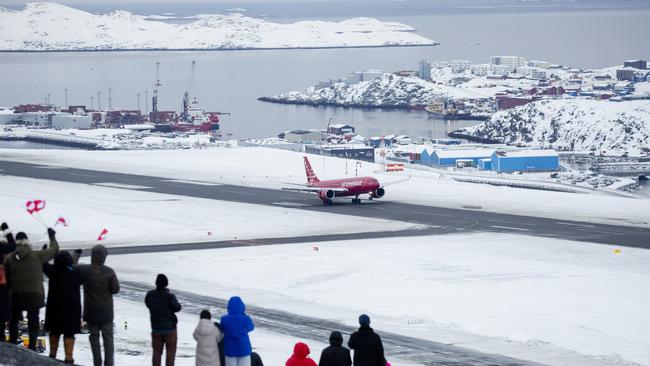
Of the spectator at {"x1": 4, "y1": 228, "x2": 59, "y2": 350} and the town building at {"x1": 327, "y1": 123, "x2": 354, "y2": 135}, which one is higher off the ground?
the spectator at {"x1": 4, "y1": 228, "x2": 59, "y2": 350}

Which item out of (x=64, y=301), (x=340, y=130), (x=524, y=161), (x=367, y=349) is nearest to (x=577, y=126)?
(x=340, y=130)

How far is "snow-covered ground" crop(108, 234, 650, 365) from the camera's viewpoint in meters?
35.0

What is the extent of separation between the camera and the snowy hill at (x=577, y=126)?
563 ft

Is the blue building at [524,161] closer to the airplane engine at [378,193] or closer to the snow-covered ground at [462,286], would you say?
the airplane engine at [378,193]

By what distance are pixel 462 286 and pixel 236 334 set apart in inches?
949

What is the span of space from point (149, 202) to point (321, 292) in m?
35.7

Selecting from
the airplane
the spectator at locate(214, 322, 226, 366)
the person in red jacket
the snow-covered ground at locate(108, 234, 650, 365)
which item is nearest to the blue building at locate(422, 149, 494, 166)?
the airplane

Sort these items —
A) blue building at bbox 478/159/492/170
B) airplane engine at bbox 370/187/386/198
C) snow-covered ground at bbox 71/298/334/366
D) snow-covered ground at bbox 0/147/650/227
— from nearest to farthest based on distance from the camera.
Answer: snow-covered ground at bbox 71/298/334/366
snow-covered ground at bbox 0/147/650/227
airplane engine at bbox 370/187/386/198
blue building at bbox 478/159/492/170

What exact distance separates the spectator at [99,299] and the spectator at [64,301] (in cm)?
19

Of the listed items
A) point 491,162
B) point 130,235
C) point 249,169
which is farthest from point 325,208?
point 491,162

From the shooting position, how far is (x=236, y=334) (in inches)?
819

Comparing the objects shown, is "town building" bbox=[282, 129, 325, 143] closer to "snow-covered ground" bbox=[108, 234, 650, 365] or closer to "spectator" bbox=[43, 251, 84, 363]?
"snow-covered ground" bbox=[108, 234, 650, 365]

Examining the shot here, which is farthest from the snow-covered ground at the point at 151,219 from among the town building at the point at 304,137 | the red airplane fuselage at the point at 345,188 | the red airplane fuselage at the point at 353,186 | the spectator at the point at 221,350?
the town building at the point at 304,137

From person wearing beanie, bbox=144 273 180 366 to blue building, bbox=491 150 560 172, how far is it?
102 m
